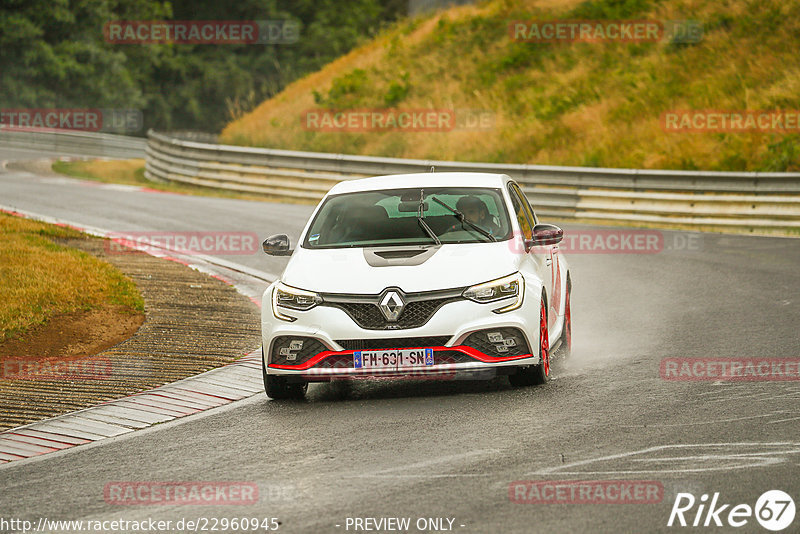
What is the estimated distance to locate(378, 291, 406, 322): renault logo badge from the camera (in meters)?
7.95

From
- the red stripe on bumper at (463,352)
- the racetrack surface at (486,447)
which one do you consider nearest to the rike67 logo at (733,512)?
the racetrack surface at (486,447)

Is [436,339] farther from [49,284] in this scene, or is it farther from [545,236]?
[49,284]

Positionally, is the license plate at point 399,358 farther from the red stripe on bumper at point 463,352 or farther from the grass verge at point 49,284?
the grass verge at point 49,284

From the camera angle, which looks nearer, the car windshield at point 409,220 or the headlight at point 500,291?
the headlight at point 500,291

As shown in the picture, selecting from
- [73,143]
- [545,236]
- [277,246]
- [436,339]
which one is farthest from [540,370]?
[73,143]

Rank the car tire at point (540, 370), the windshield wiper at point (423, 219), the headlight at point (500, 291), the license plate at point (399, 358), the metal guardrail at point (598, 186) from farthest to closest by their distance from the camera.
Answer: the metal guardrail at point (598, 186) → the windshield wiper at point (423, 219) → the car tire at point (540, 370) → the headlight at point (500, 291) → the license plate at point (399, 358)

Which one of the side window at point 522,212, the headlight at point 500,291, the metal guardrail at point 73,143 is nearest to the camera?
the headlight at point 500,291

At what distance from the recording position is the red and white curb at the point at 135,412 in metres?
7.54

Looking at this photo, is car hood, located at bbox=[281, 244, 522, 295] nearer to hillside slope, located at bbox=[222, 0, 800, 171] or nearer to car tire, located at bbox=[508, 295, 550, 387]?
car tire, located at bbox=[508, 295, 550, 387]

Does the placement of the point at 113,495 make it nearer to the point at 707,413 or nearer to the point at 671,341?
the point at 707,413

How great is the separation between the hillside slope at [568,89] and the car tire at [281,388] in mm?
16876

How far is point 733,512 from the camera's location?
5371mm

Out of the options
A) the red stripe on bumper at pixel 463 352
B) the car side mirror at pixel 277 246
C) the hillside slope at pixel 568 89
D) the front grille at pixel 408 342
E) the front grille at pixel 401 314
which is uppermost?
the hillside slope at pixel 568 89

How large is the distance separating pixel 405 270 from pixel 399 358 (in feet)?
2.19
